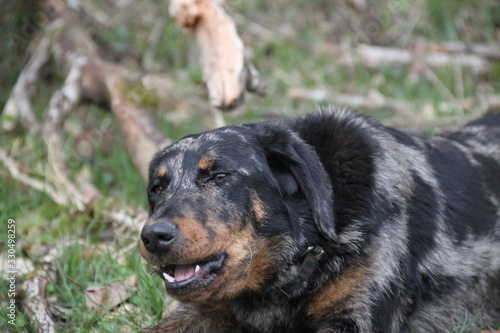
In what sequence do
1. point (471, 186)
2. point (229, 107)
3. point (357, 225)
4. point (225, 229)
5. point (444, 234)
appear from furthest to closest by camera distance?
point (229, 107) → point (471, 186) → point (444, 234) → point (357, 225) → point (225, 229)

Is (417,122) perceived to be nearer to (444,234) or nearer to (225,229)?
(444,234)

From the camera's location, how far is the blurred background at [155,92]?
16.8 ft

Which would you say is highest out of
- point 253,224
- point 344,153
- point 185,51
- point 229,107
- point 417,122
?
point 344,153

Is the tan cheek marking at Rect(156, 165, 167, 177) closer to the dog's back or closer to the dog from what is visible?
the dog

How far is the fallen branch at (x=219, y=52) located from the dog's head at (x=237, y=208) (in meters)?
1.61

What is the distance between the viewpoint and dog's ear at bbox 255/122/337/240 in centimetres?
381

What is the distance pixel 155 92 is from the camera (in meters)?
6.63

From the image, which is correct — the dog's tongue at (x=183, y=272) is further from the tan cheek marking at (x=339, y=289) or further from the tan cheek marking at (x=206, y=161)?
the tan cheek marking at (x=339, y=289)

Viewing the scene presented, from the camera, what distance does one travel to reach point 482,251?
439 cm

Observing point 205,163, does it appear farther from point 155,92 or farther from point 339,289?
point 155,92

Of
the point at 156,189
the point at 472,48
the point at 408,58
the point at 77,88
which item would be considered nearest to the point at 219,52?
the point at 77,88

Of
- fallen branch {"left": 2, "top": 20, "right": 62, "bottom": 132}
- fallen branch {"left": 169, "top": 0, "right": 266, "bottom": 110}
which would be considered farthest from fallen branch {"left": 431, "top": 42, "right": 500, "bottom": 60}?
fallen branch {"left": 2, "top": 20, "right": 62, "bottom": 132}

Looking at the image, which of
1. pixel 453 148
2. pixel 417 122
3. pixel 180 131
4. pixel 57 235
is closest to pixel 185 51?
pixel 180 131

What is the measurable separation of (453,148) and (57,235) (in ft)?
10.8
